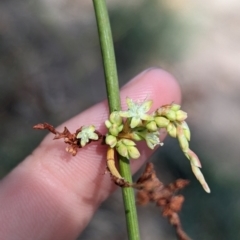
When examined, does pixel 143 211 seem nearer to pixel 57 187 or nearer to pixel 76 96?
pixel 76 96

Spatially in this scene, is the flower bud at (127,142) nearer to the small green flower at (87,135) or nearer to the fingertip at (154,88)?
the small green flower at (87,135)

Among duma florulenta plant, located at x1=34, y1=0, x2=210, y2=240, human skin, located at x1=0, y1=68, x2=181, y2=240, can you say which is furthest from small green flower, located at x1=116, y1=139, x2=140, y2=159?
human skin, located at x1=0, y1=68, x2=181, y2=240

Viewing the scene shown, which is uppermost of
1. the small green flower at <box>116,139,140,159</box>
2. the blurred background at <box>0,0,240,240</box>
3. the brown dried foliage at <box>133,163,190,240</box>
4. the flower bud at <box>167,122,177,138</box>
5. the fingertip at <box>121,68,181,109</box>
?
the flower bud at <box>167,122,177,138</box>

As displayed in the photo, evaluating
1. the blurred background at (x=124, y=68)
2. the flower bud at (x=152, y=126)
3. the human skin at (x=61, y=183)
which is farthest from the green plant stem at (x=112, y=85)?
the blurred background at (x=124, y=68)

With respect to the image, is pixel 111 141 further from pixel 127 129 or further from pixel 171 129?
pixel 171 129

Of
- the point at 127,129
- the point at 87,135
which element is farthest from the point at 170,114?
the point at 87,135

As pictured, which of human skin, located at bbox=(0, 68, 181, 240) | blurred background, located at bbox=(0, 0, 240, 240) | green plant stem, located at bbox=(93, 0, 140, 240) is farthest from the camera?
blurred background, located at bbox=(0, 0, 240, 240)

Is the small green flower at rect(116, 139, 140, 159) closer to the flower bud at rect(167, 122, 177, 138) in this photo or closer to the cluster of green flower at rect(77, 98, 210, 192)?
the cluster of green flower at rect(77, 98, 210, 192)

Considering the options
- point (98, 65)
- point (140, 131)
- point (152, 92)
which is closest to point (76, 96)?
point (98, 65)
